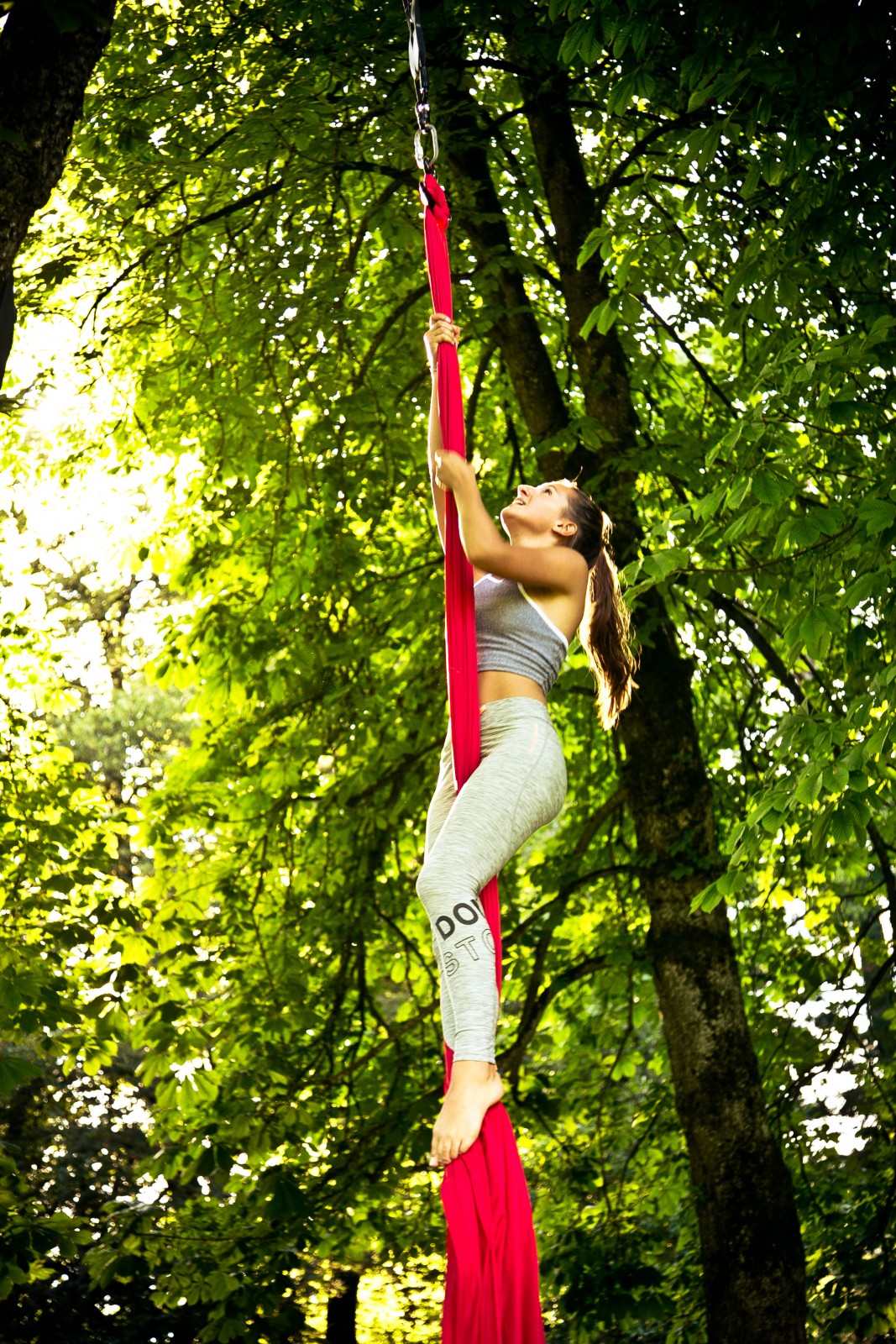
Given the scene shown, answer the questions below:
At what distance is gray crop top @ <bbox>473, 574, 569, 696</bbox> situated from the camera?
7.89 ft

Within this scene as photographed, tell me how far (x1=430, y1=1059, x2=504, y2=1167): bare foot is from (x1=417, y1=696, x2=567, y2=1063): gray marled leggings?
2 centimetres

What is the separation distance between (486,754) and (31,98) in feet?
4.17

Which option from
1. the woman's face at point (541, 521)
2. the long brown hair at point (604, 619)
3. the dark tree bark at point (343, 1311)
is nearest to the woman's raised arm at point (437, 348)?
the woman's face at point (541, 521)

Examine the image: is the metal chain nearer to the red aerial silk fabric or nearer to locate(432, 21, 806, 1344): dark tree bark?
the red aerial silk fabric

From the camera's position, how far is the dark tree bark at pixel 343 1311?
6.58 metres

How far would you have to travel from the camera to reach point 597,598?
2.73 metres

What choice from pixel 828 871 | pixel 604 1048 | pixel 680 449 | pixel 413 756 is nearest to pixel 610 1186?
pixel 604 1048

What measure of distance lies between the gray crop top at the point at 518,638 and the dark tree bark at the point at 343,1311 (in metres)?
5.13

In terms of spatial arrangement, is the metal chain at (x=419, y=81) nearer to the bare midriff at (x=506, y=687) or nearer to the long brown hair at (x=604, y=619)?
the long brown hair at (x=604, y=619)

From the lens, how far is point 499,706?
2.34 meters

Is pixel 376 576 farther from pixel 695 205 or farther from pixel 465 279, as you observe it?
pixel 695 205

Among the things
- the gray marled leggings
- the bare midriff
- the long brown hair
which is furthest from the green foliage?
the gray marled leggings

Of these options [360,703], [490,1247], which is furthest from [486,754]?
[360,703]

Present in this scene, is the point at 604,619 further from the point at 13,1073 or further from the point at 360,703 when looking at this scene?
the point at 360,703
